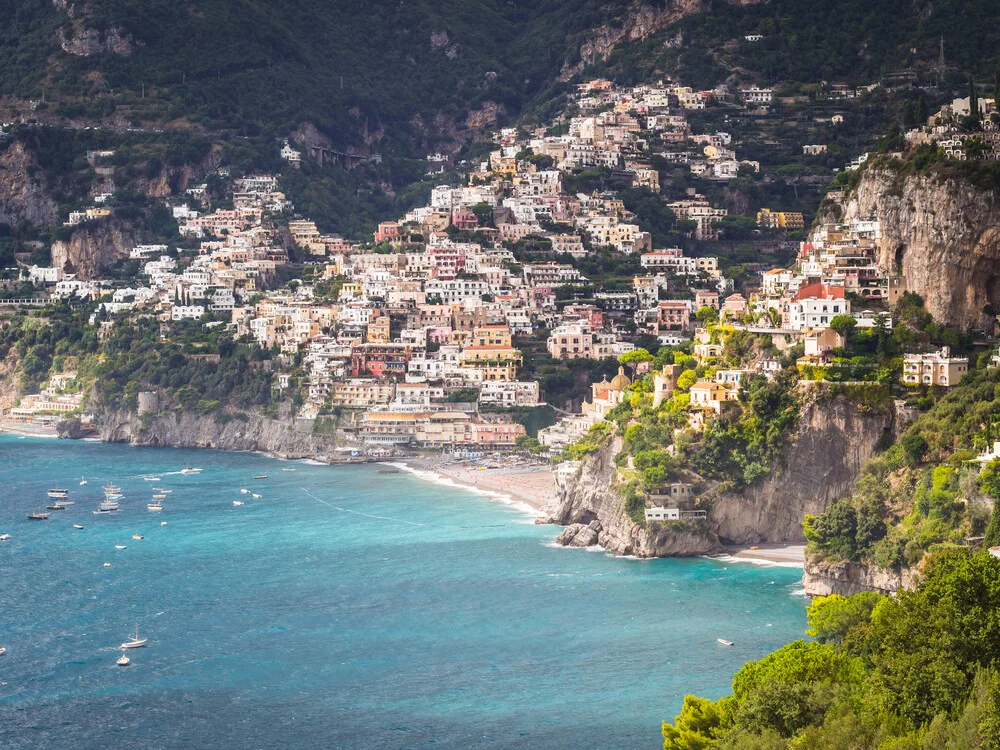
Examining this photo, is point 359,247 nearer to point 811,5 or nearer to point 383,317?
point 383,317

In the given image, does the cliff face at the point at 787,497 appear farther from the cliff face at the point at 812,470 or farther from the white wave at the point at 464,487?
the white wave at the point at 464,487

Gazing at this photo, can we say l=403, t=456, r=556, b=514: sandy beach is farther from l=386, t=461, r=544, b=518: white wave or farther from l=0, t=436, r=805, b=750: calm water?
l=0, t=436, r=805, b=750: calm water

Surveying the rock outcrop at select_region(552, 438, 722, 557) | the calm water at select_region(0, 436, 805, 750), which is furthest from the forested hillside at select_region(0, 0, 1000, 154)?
the calm water at select_region(0, 436, 805, 750)

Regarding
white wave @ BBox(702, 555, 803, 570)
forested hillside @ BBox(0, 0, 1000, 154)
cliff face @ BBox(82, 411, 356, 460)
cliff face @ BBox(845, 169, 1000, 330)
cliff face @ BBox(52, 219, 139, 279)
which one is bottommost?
white wave @ BBox(702, 555, 803, 570)

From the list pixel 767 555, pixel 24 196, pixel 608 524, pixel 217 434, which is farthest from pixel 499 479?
pixel 24 196

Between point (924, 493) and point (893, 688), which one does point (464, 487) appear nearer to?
point (924, 493)

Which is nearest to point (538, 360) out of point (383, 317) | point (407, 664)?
point (383, 317)
